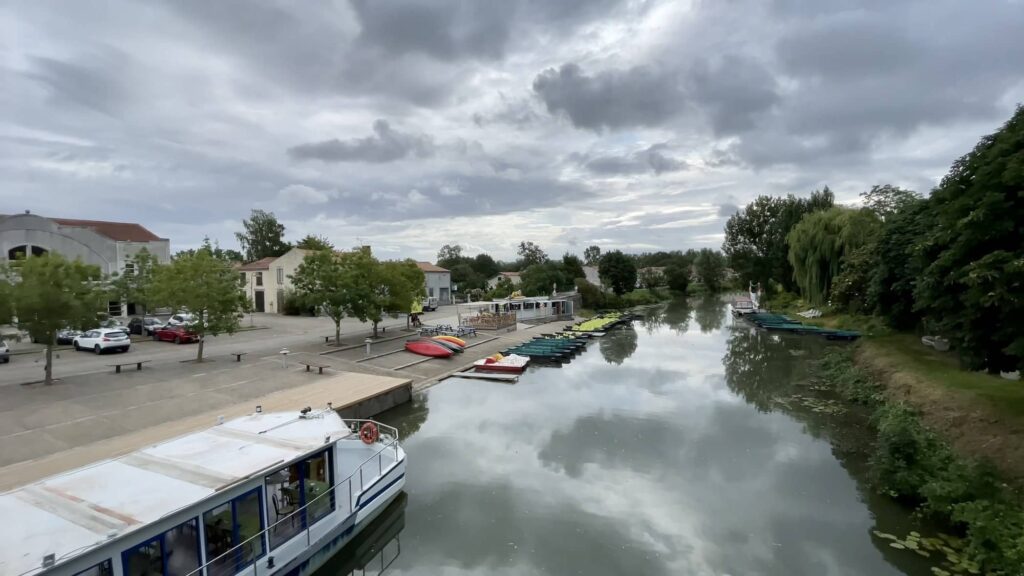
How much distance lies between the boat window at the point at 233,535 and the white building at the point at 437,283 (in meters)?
49.2

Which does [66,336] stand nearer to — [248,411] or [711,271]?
[248,411]

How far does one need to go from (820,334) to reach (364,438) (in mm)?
37560

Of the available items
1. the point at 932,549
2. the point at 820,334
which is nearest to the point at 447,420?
the point at 932,549

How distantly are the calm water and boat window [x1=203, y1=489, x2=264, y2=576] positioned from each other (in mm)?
2166

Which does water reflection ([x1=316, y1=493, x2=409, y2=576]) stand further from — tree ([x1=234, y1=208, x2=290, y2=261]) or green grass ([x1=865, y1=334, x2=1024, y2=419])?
tree ([x1=234, y1=208, x2=290, y2=261])

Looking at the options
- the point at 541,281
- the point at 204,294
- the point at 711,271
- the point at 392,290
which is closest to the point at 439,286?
the point at 541,281

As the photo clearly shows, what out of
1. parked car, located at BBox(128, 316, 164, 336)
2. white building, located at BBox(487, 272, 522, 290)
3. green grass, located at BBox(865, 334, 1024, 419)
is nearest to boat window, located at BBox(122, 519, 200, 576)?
green grass, located at BBox(865, 334, 1024, 419)

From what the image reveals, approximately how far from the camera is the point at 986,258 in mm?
10359

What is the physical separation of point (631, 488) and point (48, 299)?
19.3 meters

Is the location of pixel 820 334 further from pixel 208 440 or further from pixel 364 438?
pixel 208 440

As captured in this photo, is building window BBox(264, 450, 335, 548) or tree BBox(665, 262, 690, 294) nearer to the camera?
building window BBox(264, 450, 335, 548)

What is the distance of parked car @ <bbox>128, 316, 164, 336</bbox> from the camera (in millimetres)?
31312

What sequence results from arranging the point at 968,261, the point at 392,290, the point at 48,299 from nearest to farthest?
the point at 968,261 → the point at 48,299 → the point at 392,290

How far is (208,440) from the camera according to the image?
30.9ft
